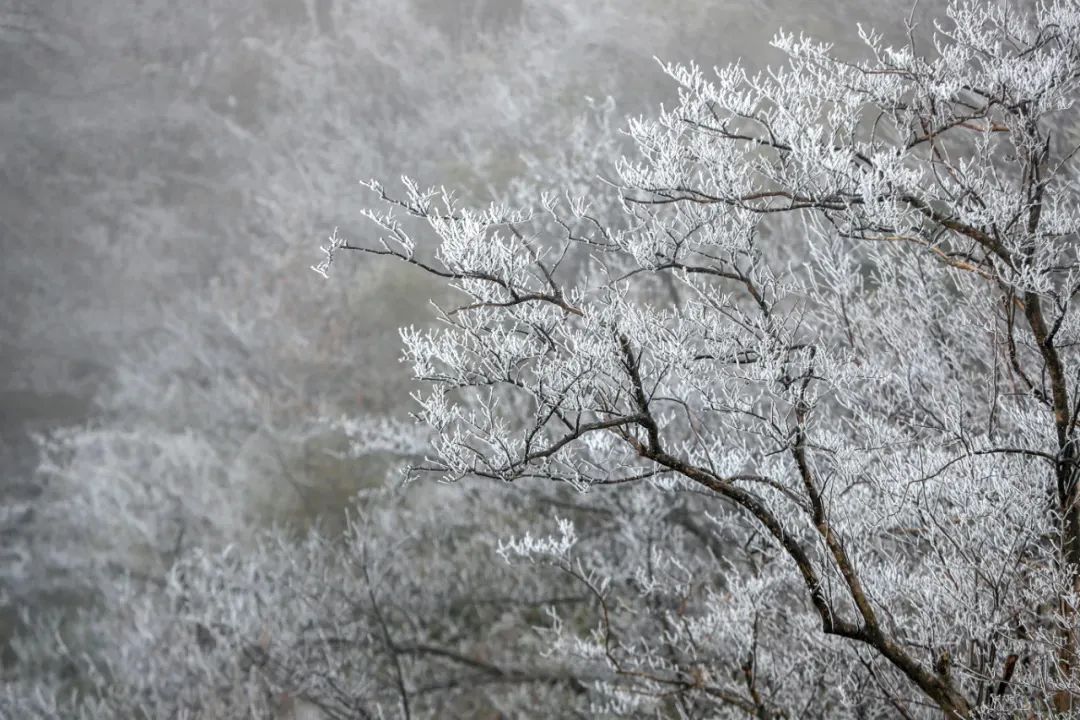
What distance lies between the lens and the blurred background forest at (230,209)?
34.3 feet

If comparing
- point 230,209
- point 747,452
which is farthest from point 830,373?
point 230,209

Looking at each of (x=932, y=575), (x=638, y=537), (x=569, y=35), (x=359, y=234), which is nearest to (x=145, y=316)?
(x=359, y=234)

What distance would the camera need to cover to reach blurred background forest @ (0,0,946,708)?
34.3ft

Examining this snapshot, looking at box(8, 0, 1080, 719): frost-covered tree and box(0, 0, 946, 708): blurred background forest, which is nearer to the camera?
box(8, 0, 1080, 719): frost-covered tree

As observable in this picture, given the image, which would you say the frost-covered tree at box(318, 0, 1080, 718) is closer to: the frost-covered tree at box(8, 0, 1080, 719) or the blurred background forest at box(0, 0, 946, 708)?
the frost-covered tree at box(8, 0, 1080, 719)

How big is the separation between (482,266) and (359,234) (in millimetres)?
9731

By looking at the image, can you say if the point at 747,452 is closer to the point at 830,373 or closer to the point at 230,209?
the point at 830,373

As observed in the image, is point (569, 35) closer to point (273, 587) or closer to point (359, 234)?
point (359, 234)

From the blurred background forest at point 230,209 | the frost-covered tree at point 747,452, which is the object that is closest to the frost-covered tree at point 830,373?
the frost-covered tree at point 747,452

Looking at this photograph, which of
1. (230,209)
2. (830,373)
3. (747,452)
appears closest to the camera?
(830,373)

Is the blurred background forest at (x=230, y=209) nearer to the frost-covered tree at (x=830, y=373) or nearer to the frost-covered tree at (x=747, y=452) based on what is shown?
the frost-covered tree at (x=747, y=452)

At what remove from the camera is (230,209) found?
1291 centimetres

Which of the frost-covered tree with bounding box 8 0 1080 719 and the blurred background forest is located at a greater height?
the blurred background forest

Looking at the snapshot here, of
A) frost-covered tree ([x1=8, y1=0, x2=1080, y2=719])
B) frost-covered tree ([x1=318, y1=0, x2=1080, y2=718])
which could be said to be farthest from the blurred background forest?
frost-covered tree ([x1=318, y1=0, x2=1080, y2=718])
